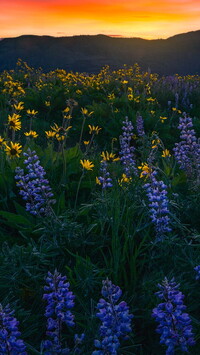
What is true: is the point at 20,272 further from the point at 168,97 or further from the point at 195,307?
the point at 168,97

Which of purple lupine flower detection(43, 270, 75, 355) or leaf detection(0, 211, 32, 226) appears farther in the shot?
leaf detection(0, 211, 32, 226)

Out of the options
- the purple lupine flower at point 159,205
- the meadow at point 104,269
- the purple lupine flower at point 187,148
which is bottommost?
the meadow at point 104,269

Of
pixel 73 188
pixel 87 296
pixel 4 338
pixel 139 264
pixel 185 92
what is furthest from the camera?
pixel 185 92

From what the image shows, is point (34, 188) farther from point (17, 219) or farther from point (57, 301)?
point (57, 301)

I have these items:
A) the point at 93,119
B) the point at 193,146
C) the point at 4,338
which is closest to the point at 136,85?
the point at 93,119

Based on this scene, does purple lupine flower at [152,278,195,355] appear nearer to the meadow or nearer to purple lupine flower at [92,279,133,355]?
the meadow

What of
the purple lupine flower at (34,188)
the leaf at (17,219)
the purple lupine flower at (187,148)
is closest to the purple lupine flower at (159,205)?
the purple lupine flower at (34,188)

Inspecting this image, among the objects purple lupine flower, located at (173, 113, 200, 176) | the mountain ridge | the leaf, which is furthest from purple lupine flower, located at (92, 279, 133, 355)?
the mountain ridge

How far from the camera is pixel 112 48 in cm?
4297

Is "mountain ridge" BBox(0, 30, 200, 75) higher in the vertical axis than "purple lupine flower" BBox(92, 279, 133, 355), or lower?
higher

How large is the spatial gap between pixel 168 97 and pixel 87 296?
27.5ft

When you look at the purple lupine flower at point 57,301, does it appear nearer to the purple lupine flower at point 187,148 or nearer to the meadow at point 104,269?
the meadow at point 104,269

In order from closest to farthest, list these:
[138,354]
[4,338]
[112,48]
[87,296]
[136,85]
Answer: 1. [4,338]
2. [138,354]
3. [87,296]
4. [136,85]
5. [112,48]

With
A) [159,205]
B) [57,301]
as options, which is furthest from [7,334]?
[159,205]
